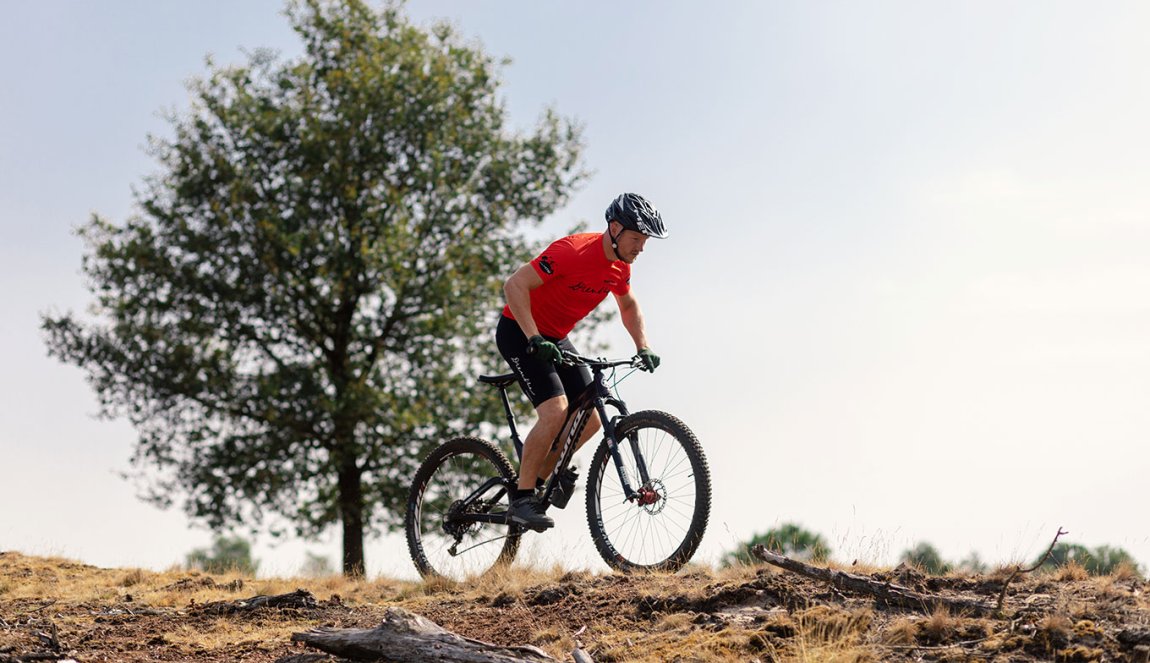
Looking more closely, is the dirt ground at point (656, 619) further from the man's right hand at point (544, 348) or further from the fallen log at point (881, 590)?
the man's right hand at point (544, 348)

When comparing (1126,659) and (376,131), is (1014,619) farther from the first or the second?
(376,131)

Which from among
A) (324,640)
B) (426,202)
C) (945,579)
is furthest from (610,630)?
(426,202)

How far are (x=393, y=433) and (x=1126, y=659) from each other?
14443mm

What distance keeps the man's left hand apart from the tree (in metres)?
10.5

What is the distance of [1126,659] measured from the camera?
17.9 ft

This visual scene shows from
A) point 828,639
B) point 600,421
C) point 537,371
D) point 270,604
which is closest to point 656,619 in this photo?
point 828,639

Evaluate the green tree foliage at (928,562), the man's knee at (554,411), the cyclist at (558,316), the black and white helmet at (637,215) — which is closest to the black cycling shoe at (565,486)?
the cyclist at (558,316)

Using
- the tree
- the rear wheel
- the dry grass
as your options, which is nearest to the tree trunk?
the tree

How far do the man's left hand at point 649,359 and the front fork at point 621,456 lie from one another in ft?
1.12

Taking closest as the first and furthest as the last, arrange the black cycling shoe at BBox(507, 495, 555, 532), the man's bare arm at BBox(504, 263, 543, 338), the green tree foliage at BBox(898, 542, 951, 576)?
the green tree foliage at BBox(898, 542, 951, 576) < the man's bare arm at BBox(504, 263, 543, 338) < the black cycling shoe at BBox(507, 495, 555, 532)

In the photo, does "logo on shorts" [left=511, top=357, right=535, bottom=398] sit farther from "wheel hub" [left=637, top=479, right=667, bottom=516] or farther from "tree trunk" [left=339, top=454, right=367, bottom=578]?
"tree trunk" [left=339, top=454, right=367, bottom=578]

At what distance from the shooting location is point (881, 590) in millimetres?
6398

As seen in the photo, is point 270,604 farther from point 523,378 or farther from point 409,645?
point 409,645

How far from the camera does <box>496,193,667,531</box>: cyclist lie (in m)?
8.08
